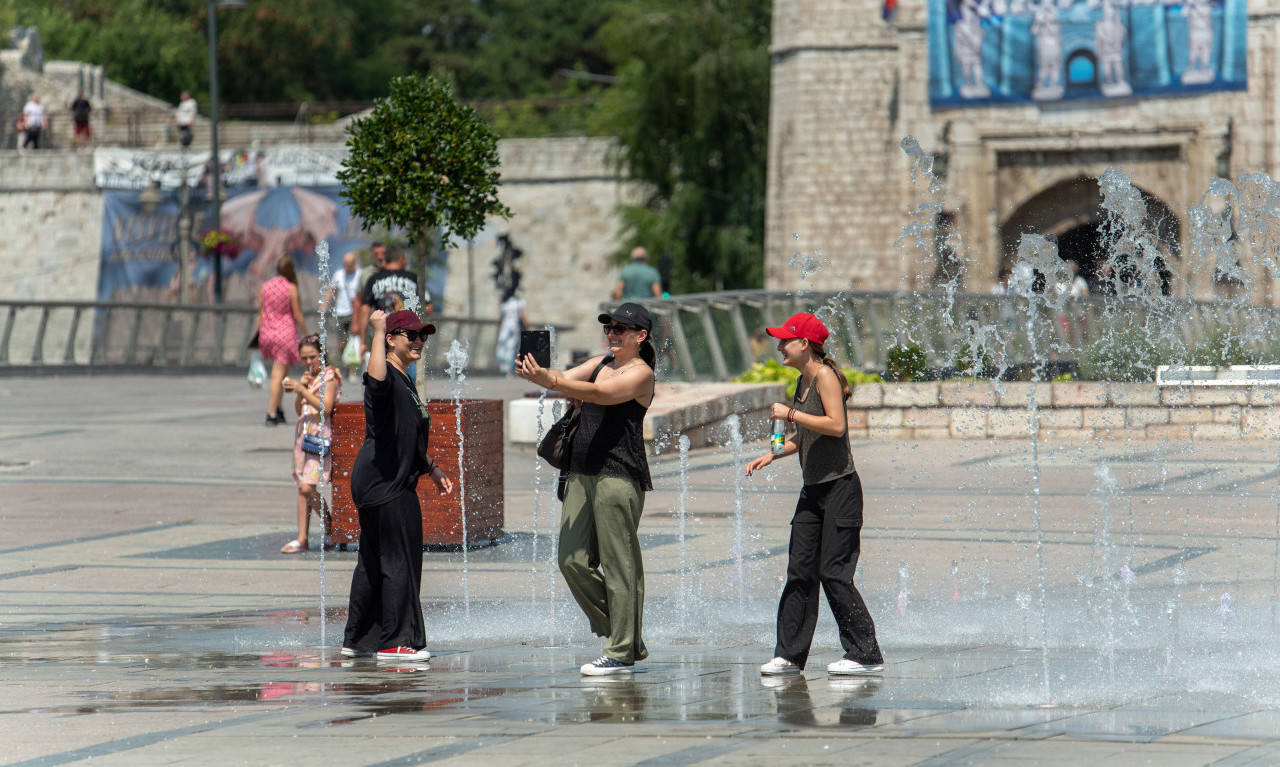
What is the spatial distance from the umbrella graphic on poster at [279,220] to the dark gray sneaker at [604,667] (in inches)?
1699

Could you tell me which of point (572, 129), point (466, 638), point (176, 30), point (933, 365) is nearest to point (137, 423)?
point (933, 365)

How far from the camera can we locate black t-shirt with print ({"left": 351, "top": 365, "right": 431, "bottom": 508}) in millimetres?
8141

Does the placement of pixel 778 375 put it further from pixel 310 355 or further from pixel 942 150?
pixel 942 150

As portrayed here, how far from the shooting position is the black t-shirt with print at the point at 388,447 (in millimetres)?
8141

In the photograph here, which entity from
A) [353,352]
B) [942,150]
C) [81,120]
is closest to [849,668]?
[353,352]

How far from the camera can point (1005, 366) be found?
2138 cm

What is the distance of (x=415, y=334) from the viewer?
8.18 m

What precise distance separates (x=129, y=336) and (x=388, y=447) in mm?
24343

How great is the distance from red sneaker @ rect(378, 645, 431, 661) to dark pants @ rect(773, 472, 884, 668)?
1.51 m

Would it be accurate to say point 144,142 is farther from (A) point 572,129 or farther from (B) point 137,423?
(B) point 137,423

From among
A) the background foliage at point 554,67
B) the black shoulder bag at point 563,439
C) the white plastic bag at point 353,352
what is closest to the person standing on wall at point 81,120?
the background foliage at point 554,67

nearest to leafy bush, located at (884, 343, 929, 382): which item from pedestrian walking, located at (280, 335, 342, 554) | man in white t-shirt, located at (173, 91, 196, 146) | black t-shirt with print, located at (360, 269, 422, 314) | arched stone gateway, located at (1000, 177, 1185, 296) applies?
black t-shirt with print, located at (360, 269, 422, 314)

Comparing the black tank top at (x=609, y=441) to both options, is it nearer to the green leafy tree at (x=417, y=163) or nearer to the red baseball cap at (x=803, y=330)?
the red baseball cap at (x=803, y=330)

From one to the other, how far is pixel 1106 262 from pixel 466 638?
106 feet
